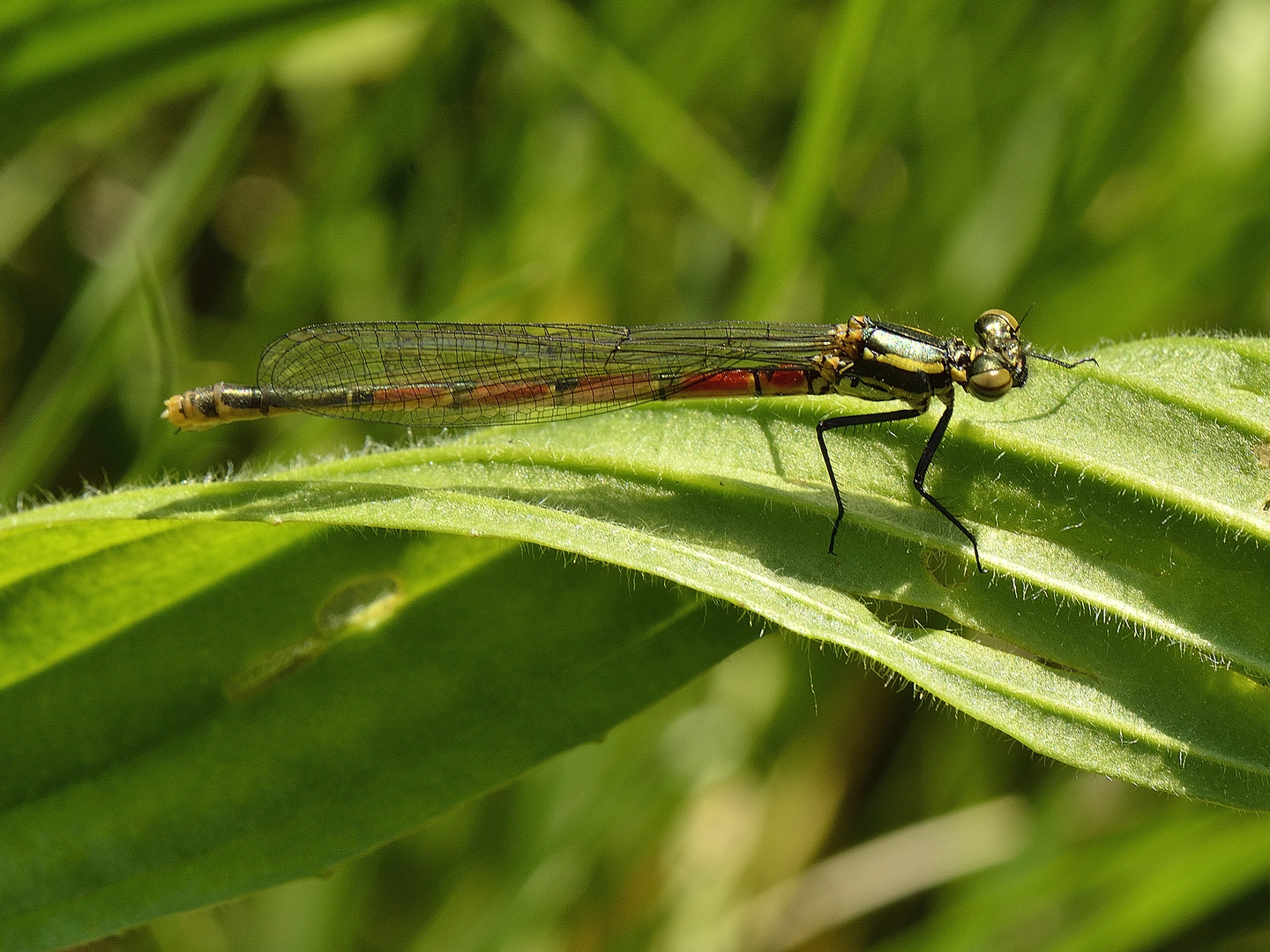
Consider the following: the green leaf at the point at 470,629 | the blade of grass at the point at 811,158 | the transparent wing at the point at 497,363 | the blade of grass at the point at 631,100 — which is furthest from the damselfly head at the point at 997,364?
the blade of grass at the point at 631,100

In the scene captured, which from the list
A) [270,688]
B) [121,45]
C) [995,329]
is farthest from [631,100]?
[270,688]

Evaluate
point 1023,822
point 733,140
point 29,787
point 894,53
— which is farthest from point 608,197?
point 29,787

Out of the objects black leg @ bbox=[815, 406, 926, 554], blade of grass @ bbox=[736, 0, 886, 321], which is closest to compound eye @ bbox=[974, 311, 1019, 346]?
black leg @ bbox=[815, 406, 926, 554]

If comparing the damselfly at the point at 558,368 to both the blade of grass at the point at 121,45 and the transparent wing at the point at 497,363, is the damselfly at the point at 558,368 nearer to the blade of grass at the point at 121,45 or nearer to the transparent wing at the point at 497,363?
the transparent wing at the point at 497,363

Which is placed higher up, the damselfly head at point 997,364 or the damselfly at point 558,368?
the damselfly at point 558,368

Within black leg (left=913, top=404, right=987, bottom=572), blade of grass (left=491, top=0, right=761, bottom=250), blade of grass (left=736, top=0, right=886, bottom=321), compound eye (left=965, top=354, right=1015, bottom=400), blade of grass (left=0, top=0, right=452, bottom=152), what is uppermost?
blade of grass (left=491, top=0, right=761, bottom=250)

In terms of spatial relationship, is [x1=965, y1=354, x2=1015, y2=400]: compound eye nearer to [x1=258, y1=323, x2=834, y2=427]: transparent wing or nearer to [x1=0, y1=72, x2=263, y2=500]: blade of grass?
[x1=258, y1=323, x2=834, y2=427]: transparent wing

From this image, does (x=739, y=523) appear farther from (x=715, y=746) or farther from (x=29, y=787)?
(x=715, y=746)
